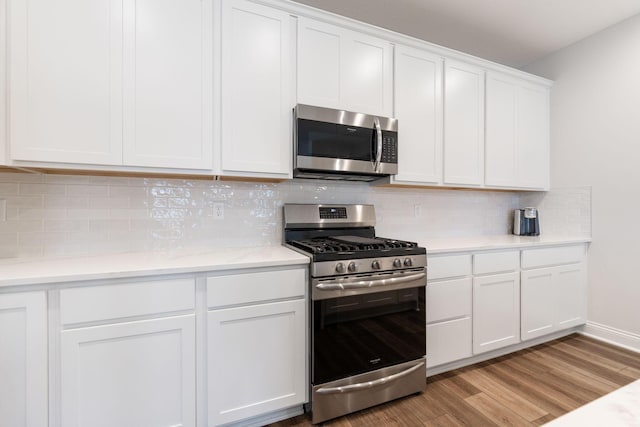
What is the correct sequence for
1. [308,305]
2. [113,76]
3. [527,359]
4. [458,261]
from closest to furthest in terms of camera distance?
1. [113,76]
2. [308,305]
3. [458,261]
4. [527,359]

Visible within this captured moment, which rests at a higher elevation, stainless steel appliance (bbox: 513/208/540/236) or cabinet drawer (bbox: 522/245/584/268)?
stainless steel appliance (bbox: 513/208/540/236)

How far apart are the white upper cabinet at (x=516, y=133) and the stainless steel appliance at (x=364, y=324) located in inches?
58.0

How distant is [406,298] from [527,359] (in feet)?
4.51

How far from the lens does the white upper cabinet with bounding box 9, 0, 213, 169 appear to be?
1441 millimetres

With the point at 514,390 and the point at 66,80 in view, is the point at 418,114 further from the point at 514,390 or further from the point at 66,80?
the point at 66,80

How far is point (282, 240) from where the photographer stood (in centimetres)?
223

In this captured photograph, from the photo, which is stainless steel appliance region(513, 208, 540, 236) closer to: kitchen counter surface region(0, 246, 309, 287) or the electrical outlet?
kitchen counter surface region(0, 246, 309, 287)

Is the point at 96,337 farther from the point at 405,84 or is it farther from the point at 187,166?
the point at 405,84

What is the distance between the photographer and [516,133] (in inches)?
114

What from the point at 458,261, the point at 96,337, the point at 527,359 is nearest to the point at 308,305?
the point at 96,337

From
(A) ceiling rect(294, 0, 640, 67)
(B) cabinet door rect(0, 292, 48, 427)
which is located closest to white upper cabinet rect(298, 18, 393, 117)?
(A) ceiling rect(294, 0, 640, 67)

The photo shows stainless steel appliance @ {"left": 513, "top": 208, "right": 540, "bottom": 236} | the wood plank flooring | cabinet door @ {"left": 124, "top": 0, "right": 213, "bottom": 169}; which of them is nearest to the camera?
cabinet door @ {"left": 124, "top": 0, "right": 213, "bottom": 169}

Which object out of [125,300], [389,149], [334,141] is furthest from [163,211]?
[389,149]

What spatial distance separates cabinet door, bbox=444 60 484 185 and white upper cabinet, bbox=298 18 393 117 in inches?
23.7
